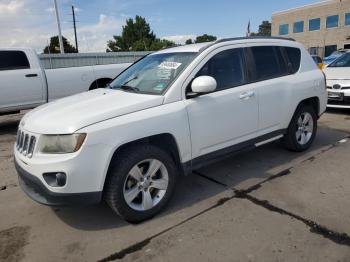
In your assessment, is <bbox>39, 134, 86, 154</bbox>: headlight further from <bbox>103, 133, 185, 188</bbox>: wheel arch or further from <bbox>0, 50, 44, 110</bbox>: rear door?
<bbox>0, 50, 44, 110</bbox>: rear door

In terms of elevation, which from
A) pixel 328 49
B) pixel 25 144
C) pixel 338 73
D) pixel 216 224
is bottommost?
pixel 216 224

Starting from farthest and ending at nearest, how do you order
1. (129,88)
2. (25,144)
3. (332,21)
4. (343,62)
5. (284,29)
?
(284,29)
(332,21)
(343,62)
(129,88)
(25,144)

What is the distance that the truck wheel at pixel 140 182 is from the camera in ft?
9.87

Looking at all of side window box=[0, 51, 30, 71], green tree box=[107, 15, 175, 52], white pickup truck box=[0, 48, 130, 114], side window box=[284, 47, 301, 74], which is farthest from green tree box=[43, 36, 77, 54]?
side window box=[284, 47, 301, 74]

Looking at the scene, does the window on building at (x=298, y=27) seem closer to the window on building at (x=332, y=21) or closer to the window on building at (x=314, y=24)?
the window on building at (x=314, y=24)

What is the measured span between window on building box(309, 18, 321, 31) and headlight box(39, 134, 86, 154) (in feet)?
175

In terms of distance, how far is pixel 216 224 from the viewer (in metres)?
3.17

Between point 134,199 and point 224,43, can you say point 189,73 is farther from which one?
point 134,199

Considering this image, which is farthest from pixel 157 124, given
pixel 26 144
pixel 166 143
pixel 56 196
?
pixel 26 144

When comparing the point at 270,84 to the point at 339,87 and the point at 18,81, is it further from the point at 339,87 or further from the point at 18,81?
the point at 18,81

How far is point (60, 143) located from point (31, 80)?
561 centimetres

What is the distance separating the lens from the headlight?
2.79m

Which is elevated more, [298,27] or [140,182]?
[298,27]

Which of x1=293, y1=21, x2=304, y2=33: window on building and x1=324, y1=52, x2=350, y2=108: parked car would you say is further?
x1=293, y1=21, x2=304, y2=33: window on building
